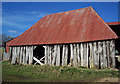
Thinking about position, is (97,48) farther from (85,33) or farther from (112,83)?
(112,83)

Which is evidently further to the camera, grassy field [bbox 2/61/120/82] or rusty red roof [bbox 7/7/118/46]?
rusty red roof [bbox 7/7/118/46]

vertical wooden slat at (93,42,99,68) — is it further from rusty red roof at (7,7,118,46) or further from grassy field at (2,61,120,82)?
grassy field at (2,61,120,82)

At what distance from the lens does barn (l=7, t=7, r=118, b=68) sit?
12125mm

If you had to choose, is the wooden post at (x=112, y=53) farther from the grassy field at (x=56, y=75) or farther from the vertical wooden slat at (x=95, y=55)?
the grassy field at (x=56, y=75)

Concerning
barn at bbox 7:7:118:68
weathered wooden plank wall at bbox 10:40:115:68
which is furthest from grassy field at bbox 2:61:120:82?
barn at bbox 7:7:118:68

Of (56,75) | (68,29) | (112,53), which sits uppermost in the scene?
(68,29)

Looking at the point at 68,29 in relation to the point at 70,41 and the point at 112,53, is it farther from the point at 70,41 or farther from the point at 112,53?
the point at 112,53

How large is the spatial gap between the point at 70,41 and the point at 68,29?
2425 mm

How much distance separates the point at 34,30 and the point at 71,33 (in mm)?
6343

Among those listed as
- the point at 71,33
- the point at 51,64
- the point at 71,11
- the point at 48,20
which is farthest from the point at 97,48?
the point at 48,20

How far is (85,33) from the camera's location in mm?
13711

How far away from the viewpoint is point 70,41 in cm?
1370

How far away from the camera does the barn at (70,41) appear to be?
12125 mm

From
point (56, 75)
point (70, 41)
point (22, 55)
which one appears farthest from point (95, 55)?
point (22, 55)
